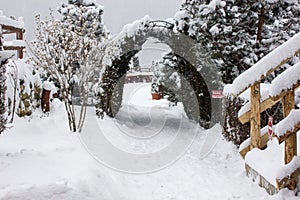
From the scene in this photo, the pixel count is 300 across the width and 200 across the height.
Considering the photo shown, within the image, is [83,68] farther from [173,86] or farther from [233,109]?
[173,86]

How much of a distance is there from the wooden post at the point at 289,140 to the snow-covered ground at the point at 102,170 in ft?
1.32

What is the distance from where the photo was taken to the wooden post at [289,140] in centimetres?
345

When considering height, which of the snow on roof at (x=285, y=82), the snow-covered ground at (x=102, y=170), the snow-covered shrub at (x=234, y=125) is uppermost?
the snow on roof at (x=285, y=82)

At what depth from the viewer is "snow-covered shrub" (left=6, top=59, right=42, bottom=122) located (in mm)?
7160

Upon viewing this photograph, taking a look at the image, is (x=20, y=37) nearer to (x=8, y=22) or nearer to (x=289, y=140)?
(x=8, y=22)

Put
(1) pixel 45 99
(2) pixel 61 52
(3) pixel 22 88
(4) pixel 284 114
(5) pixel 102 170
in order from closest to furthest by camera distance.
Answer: (4) pixel 284 114, (5) pixel 102 170, (2) pixel 61 52, (3) pixel 22 88, (1) pixel 45 99

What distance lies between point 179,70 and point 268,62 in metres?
6.26

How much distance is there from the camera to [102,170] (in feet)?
15.7

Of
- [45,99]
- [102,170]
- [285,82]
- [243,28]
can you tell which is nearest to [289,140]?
[285,82]

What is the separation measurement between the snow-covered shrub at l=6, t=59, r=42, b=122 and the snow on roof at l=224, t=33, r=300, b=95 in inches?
194

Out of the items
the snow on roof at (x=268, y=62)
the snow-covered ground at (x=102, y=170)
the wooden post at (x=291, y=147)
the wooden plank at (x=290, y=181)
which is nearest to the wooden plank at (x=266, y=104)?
the wooden post at (x=291, y=147)

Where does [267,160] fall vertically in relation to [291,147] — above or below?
below

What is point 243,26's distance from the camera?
27.5ft

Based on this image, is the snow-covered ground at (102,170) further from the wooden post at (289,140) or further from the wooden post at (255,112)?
the wooden post at (255,112)
